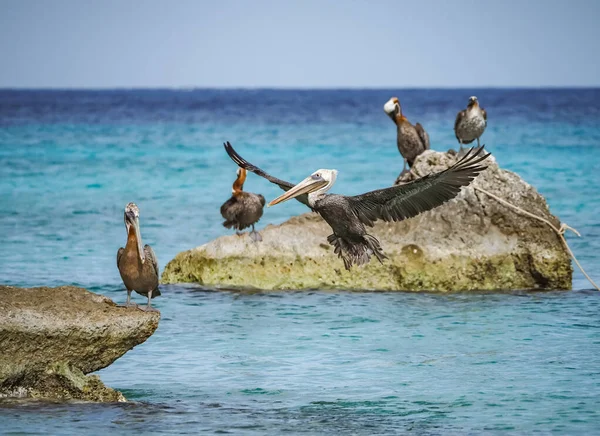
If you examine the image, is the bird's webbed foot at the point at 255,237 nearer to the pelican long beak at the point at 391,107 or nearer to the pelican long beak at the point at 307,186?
the pelican long beak at the point at 391,107

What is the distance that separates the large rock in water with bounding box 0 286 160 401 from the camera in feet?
24.7

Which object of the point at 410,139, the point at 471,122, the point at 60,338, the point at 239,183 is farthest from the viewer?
the point at 410,139

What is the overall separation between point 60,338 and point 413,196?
10.6 ft

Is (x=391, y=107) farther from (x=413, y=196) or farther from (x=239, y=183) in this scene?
(x=413, y=196)

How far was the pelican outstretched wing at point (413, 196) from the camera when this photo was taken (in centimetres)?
889

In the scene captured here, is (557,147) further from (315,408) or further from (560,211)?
(315,408)

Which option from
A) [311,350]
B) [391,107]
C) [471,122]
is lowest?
[311,350]

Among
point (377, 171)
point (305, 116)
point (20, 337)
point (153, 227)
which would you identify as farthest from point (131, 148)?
point (20, 337)

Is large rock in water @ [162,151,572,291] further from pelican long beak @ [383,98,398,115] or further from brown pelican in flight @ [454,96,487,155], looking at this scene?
pelican long beak @ [383,98,398,115]

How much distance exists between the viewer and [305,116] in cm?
6081

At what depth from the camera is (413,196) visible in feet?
30.4

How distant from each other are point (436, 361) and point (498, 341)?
0.98m

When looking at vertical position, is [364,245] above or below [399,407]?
above

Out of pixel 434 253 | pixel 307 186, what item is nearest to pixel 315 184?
pixel 307 186
